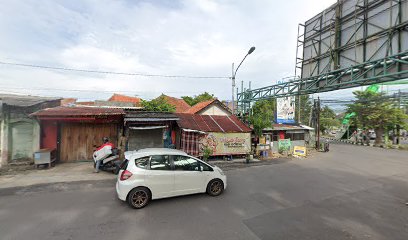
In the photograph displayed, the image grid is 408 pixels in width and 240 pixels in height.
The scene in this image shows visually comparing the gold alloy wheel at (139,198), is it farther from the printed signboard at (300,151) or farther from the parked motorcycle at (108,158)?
the printed signboard at (300,151)

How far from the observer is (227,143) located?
1392 cm

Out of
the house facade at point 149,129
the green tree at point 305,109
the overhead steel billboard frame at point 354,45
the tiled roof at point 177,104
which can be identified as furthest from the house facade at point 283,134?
the green tree at point 305,109

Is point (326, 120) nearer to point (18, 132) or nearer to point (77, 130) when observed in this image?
point (77, 130)

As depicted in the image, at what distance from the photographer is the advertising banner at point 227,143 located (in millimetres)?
13422

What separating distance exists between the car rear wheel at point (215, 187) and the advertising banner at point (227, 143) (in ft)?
20.9

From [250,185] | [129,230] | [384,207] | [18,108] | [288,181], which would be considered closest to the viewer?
[129,230]

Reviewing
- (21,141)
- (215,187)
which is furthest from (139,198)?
(21,141)

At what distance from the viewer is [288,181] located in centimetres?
890

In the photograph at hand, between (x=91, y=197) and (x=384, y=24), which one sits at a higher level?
(x=384, y=24)

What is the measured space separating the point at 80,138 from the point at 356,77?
16.5 metres

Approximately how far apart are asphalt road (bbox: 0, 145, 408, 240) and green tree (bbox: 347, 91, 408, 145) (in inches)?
869

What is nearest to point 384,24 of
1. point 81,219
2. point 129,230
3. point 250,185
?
point 250,185

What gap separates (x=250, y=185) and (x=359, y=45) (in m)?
8.82

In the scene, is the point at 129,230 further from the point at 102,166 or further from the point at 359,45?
the point at 359,45
